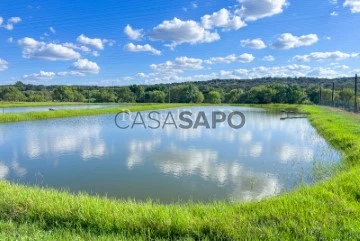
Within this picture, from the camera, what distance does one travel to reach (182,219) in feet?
14.0

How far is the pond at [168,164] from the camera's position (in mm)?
6617

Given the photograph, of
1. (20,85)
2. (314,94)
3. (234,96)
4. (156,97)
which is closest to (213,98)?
(234,96)

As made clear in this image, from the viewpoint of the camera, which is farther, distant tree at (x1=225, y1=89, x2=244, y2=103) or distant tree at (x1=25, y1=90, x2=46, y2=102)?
distant tree at (x1=225, y1=89, x2=244, y2=103)

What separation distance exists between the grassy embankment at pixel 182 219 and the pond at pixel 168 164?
4.37ft

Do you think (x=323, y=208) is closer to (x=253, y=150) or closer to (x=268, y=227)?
(x=268, y=227)

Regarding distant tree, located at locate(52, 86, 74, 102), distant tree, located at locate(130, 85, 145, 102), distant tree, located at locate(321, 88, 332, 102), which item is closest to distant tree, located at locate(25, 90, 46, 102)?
distant tree, located at locate(52, 86, 74, 102)

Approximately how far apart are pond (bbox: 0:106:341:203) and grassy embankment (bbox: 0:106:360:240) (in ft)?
4.37

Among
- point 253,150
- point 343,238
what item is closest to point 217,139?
point 253,150

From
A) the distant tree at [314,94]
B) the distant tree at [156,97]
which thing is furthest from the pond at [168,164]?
the distant tree at [156,97]

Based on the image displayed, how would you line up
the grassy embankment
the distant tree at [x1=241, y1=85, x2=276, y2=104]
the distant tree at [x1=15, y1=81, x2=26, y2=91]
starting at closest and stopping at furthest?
1. the grassy embankment
2. the distant tree at [x1=241, y1=85, x2=276, y2=104]
3. the distant tree at [x1=15, y1=81, x2=26, y2=91]

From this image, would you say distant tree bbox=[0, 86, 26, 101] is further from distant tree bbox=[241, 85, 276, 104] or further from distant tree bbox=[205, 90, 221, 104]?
distant tree bbox=[241, 85, 276, 104]

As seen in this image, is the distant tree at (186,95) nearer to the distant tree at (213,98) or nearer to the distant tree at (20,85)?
the distant tree at (213,98)

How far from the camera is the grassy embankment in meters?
3.88

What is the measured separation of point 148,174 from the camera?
304 inches
